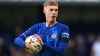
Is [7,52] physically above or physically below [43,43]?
below

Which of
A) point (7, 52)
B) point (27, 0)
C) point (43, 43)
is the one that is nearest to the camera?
point (43, 43)

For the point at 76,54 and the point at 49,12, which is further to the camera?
the point at 76,54

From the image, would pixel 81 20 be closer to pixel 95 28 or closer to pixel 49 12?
pixel 95 28

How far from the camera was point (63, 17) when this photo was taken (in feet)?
61.7

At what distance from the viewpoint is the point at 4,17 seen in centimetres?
1884

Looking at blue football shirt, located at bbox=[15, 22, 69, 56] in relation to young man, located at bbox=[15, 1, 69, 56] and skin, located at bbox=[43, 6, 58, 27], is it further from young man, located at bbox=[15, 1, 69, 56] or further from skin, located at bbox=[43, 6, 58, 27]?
skin, located at bbox=[43, 6, 58, 27]

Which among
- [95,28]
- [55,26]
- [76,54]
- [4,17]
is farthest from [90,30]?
[55,26]

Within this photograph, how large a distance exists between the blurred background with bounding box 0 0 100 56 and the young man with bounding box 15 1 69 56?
32.6 ft

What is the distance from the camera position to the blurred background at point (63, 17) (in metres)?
17.6

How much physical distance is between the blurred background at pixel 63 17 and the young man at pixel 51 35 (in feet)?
32.6

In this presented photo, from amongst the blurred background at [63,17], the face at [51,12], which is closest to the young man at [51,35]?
the face at [51,12]

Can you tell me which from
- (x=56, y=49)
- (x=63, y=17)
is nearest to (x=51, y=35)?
(x=56, y=49)

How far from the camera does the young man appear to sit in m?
7.14

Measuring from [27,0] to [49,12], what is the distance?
1136 centimetres
